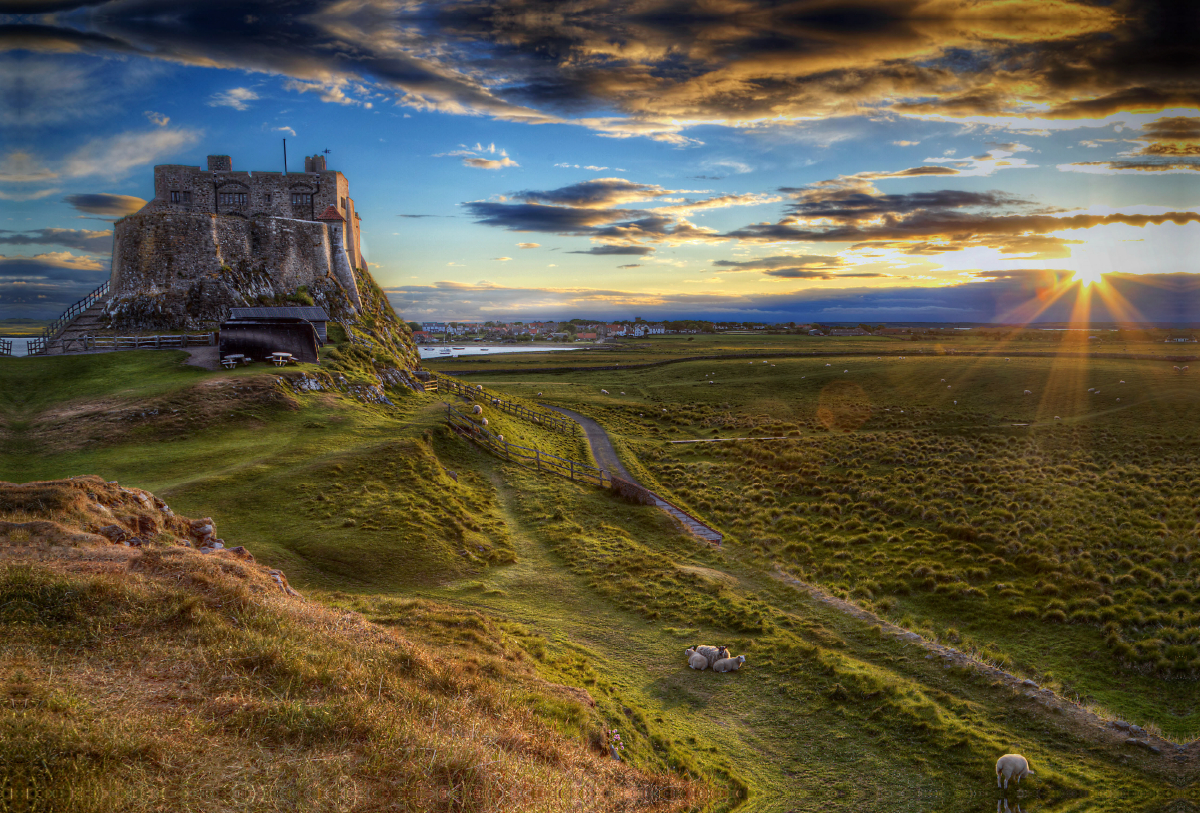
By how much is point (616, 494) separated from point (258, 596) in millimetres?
21694

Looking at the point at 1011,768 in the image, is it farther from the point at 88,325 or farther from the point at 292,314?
the point at 88,325

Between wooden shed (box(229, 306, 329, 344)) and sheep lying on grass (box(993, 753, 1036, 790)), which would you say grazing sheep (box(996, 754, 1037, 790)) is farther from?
wooden shed (box(229, 306, 329, 344))

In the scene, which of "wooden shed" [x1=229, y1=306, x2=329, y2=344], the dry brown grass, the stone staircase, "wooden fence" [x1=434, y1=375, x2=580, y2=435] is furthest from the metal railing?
the dry brown grass

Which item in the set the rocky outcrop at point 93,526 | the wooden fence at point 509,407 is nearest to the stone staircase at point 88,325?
the wooden fence at point 509,407

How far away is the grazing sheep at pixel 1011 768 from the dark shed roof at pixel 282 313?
157 ft

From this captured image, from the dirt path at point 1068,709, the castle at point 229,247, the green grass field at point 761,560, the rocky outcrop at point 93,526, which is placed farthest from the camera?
the castle at point 229,247

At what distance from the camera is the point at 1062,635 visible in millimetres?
17156

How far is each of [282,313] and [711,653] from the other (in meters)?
44.0

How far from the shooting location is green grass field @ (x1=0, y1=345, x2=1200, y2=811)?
39.5ft

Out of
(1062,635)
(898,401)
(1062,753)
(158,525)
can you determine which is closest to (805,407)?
(898,401)

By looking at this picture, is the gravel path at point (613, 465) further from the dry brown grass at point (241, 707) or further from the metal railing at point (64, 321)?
the metal railing at point (64, 321)

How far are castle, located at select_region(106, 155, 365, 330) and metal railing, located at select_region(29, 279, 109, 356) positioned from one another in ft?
5.79

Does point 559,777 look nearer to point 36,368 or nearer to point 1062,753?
point 1062,753

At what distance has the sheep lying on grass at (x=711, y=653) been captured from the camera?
50.2ft
